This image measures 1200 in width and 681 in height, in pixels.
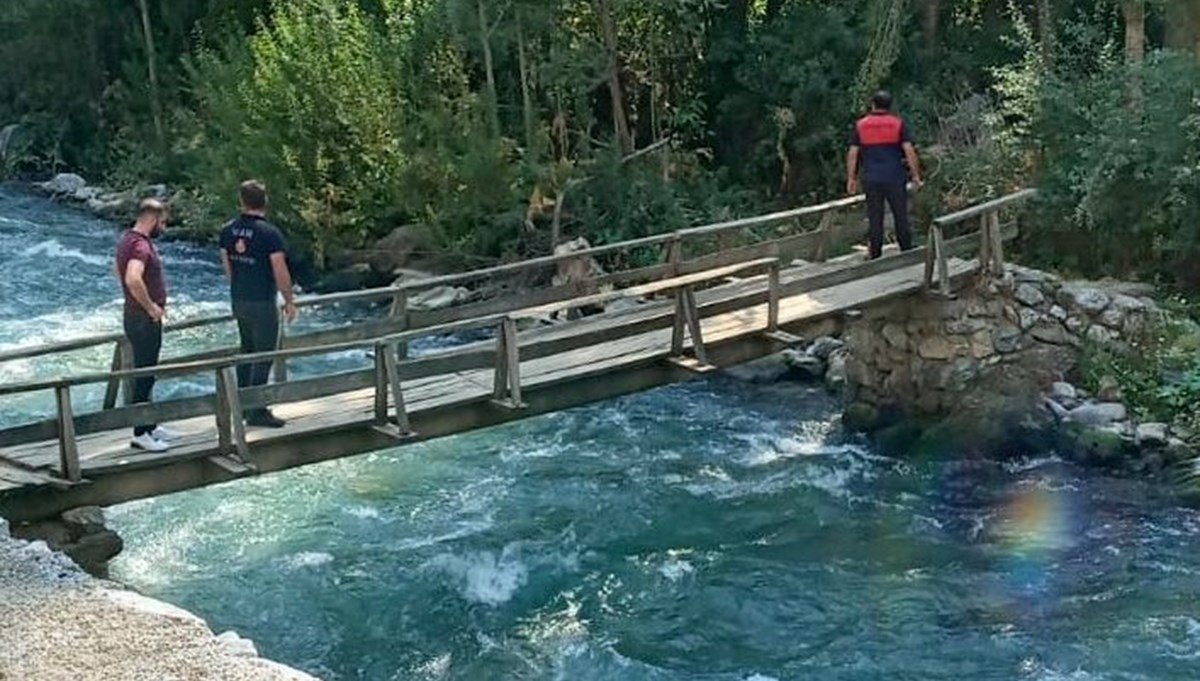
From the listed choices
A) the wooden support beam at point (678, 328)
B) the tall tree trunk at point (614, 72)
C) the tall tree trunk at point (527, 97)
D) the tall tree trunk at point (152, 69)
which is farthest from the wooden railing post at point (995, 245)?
the tall tree trunk at point (152, 69)

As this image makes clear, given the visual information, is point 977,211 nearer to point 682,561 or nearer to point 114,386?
point 682,561

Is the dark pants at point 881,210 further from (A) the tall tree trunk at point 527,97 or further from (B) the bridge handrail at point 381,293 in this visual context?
(A) the tall tree trunk at point 527,97

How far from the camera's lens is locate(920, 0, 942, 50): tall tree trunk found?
22.4 meters

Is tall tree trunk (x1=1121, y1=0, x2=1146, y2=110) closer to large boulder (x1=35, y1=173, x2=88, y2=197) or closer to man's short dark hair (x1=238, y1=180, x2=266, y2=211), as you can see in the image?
man's short dark hair (x1=238, y1=180, x2=266, y2=211)

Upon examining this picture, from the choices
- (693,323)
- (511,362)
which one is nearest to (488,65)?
(693,323)

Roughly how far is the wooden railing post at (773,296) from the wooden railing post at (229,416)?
451 cm

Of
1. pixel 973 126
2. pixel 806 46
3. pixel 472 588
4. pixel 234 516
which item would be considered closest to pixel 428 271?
pixel 806 46

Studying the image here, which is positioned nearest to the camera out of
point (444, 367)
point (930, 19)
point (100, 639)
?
point (100, 639)

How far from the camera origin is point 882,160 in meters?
13.5

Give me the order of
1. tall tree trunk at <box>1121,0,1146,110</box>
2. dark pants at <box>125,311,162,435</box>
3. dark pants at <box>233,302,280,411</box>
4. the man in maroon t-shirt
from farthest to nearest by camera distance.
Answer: tall tree trunk at <box>1121,0,1146,110</box>, dark pants at <box>233,302,280,411</box>, dark pants at <box>125,311,162,435</box>, the man in maroon t-shirt

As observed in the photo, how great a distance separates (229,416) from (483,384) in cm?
222

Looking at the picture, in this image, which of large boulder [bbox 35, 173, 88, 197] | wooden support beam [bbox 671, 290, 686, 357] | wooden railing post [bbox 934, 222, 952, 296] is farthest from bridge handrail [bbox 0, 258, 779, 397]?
large boulder [bbox 35, 173, 88, 197]

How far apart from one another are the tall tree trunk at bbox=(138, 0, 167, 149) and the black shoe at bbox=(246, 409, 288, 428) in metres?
25.1

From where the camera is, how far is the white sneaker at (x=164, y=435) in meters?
9.88
